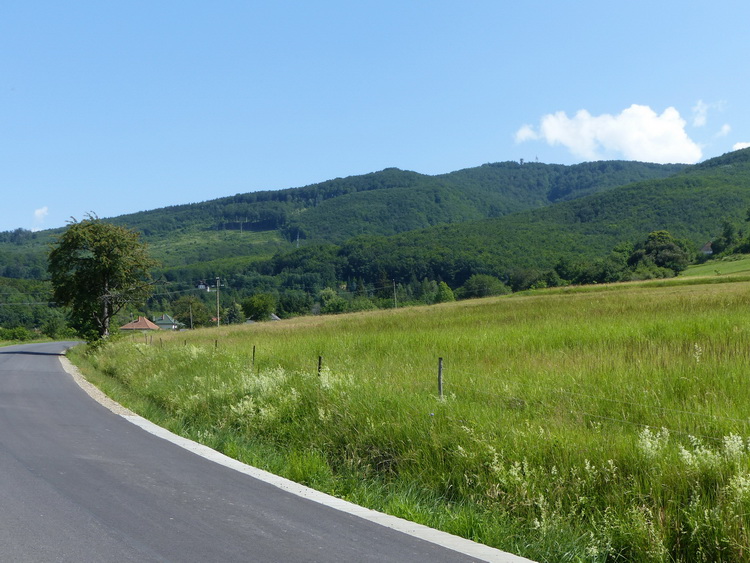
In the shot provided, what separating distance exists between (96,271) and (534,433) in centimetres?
4059

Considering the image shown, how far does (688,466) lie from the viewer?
571 cm

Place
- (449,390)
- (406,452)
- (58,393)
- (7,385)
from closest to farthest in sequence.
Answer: (406,452) → (449,390) → (58,393) → (7,385)

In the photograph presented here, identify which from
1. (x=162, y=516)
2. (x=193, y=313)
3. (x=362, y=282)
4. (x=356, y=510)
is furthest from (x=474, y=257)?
(x=162, y=516)

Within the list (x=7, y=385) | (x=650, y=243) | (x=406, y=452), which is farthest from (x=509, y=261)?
(x=406, y=452)

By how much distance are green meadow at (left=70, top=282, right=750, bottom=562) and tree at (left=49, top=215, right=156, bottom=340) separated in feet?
95.4

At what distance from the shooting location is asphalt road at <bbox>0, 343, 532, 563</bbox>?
5.11 metres

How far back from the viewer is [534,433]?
23.6 feet

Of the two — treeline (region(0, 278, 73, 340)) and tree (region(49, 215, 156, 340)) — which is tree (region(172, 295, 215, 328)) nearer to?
treeline (region(0, 278, 73, 340))

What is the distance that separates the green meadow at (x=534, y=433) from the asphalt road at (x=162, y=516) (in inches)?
32.4

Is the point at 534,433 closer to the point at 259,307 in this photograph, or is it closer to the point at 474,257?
the point at 259,307

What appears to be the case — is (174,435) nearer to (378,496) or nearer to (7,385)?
(378,496)

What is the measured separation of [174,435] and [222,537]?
19.9ft

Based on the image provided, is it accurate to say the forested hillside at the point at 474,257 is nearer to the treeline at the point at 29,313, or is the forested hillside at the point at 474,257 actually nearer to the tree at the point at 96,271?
the treeline at the point at 29,313

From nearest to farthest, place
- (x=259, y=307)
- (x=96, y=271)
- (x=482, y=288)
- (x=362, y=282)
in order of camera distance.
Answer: (x=96, y=271), (x=482, y=288), (x=259, y=307), (x=362, y=282)
